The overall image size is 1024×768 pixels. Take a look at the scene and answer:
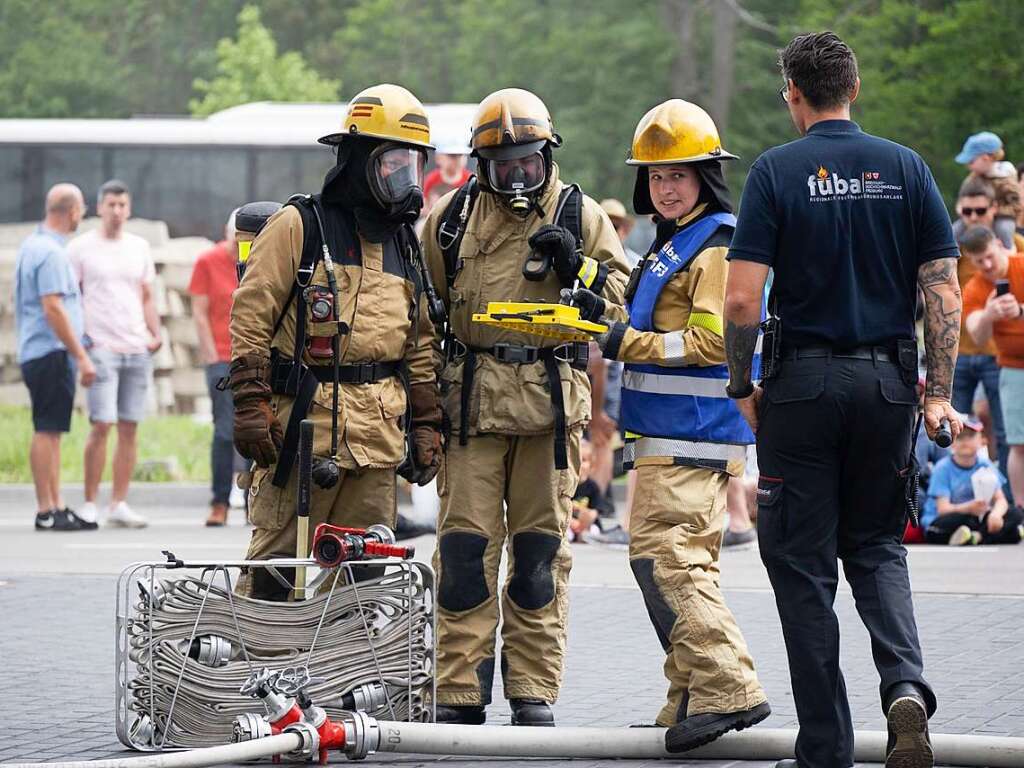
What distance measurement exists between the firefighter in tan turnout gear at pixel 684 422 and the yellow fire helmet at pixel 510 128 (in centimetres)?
34

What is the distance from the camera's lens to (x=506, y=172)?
6.04 metres

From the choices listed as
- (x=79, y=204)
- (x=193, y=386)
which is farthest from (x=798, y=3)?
(x=79, y=204)

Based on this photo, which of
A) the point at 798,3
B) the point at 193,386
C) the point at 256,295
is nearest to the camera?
the point at 256,295

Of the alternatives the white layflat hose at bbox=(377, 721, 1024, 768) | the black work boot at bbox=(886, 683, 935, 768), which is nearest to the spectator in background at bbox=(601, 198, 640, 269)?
the white layflat hose at bbox=(377, 721, 1024, 768)

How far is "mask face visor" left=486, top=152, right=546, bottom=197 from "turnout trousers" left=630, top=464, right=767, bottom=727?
A: 1.01 meters

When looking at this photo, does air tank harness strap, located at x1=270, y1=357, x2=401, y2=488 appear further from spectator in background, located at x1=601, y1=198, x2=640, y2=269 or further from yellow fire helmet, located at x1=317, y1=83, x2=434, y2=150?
spectator in background, located at x1=601, y1=198, x2=640, y2=269

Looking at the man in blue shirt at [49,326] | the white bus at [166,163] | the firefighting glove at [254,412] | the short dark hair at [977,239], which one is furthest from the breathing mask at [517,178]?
the white bus at [166,163]

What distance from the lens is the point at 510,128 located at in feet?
19.7

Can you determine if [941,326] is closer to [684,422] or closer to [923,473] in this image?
[684,422]

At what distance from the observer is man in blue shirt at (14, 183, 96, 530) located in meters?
12.2

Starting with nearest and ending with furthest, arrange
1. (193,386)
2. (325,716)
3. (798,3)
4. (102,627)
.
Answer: (325,716)
(102,627)
(193,386)
(798,3)

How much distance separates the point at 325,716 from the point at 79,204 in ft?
24.9

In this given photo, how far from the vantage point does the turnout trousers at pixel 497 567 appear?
6.02 meters

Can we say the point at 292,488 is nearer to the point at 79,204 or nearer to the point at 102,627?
the point at 102,627
